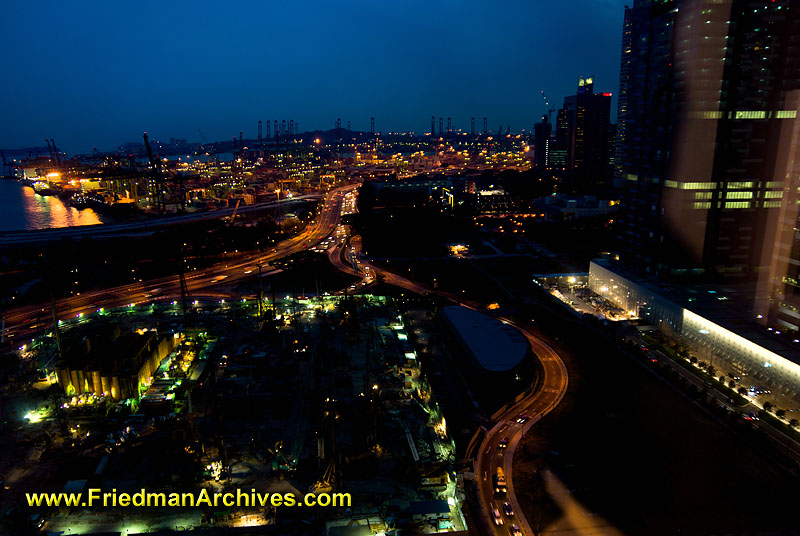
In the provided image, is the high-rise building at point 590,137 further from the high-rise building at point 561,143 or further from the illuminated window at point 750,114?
the illuminated window at point 750,114

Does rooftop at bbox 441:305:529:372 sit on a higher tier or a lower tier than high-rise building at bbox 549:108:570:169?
lower

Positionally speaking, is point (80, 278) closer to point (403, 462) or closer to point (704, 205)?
point (403, 462)

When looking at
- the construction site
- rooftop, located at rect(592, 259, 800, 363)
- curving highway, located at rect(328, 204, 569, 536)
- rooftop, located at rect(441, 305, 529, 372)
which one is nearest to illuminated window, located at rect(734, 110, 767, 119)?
rooftop, located at rect(592, 259, 800, 363)

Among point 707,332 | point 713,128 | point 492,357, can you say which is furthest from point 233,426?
point 713,128

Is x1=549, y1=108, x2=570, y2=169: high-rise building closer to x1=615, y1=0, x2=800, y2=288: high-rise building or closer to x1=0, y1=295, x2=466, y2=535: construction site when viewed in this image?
x1=615, y1=0, x2=800, y2=288: high-rise building

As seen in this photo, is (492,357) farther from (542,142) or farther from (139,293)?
(542,142)

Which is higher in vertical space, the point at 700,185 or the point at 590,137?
the point at 590,137

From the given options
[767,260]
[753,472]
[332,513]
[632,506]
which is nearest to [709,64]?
[767,260]
